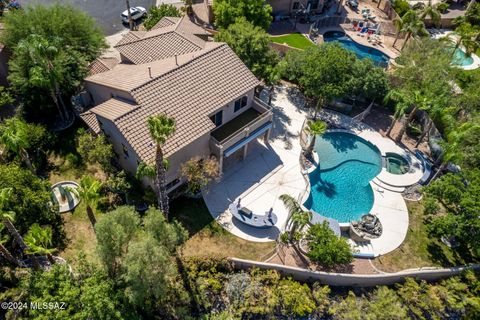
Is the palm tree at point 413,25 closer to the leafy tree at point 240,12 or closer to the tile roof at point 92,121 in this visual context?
the leafy tree at point 240,12

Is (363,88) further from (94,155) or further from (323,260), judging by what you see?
(94,155)

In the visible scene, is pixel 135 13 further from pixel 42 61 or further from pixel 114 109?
pixel 114 109

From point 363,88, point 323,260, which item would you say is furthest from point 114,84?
point 363,88

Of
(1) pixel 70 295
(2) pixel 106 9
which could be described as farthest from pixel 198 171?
(2) pixel 106 9

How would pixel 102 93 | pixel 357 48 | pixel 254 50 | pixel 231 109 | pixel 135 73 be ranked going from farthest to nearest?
pixel 357 48
pixel 254 50
pixel 231 109
pixel 102 93
pixel 135 73

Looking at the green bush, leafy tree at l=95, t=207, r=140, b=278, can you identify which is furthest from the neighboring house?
the green bush
